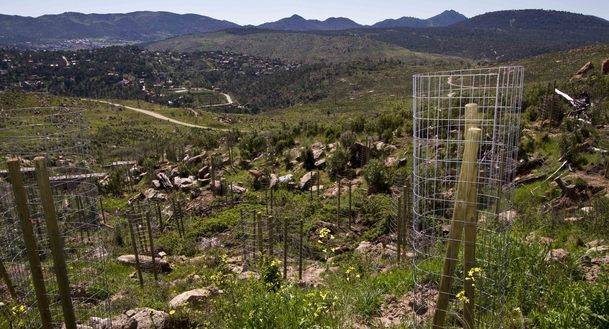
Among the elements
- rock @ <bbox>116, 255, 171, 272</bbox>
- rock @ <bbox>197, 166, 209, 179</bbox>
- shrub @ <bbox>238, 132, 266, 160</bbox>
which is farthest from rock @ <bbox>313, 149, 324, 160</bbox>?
rock @ <bbox>116, 255, 171, 272</bbox>

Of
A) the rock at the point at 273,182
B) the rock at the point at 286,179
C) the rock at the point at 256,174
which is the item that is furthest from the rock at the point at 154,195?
the rock at the point at 286,179

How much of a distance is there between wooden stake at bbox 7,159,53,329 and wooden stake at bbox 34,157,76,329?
0.23 metres

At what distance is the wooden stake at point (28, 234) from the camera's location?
511cm

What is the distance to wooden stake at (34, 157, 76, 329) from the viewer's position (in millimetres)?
5062

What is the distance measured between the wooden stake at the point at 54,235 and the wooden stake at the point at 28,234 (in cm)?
23

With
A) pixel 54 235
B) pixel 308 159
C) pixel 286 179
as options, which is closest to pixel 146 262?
pixel 286 179

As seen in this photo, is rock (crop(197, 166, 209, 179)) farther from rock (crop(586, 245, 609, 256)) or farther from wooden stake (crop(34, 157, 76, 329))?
rock (crop(586, 245, 609, 256))

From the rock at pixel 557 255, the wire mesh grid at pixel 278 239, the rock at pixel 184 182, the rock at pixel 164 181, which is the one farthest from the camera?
the rock at pixel 164 181

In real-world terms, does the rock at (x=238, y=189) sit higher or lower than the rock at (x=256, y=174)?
lower

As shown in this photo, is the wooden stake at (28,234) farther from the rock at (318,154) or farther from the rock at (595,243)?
the rock at (318,154)

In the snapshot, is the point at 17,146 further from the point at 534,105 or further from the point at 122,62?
the point at 122,62

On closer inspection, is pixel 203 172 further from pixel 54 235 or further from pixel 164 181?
pixel 54 235

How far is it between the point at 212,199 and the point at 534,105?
13935 mm

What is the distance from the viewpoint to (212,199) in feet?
62.2
